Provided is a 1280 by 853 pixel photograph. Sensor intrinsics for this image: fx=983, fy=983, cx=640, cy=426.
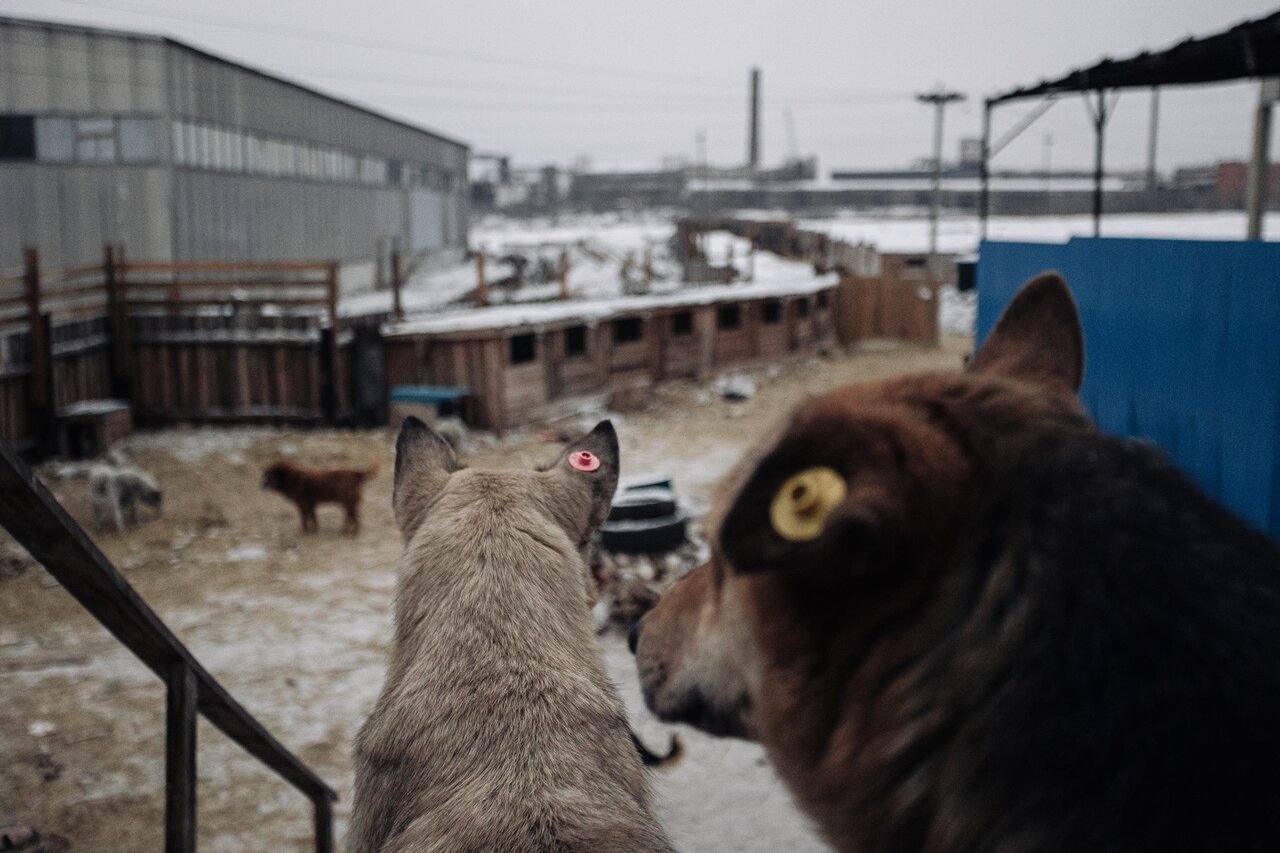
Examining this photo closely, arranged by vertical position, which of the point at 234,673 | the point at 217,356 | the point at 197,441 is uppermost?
the point at 217,356

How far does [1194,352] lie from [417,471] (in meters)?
6.35

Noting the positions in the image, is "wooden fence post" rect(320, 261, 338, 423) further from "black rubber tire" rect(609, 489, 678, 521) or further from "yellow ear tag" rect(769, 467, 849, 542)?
"yellow ear tag" rect(769, 467, 849, 542)

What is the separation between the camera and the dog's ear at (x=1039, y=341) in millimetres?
1704

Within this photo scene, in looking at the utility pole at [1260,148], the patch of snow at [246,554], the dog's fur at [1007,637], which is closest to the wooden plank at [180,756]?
the dog's fur at [1007,637]

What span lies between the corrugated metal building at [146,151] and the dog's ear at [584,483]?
1086 inches

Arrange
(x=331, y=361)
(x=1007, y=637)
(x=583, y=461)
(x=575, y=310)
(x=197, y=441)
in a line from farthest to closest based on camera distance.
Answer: (x=575, y=310) < (x=331, y=361) < (x=197, y=441) < (x=583, y=461) < (x=1007, y=637)

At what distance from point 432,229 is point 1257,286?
153ft

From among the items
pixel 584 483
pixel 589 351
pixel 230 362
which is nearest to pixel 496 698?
pixel 584 483

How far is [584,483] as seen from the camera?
121 inches

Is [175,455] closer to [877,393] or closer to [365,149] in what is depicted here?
[877,393]

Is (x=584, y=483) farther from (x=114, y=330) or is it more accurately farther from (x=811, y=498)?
(x=114, y=330)

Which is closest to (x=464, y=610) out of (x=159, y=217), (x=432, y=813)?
(x=432, y=813)

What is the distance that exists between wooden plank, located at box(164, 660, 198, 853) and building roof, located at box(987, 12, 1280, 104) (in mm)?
8729

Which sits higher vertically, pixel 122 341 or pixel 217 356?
pixel 122 341
